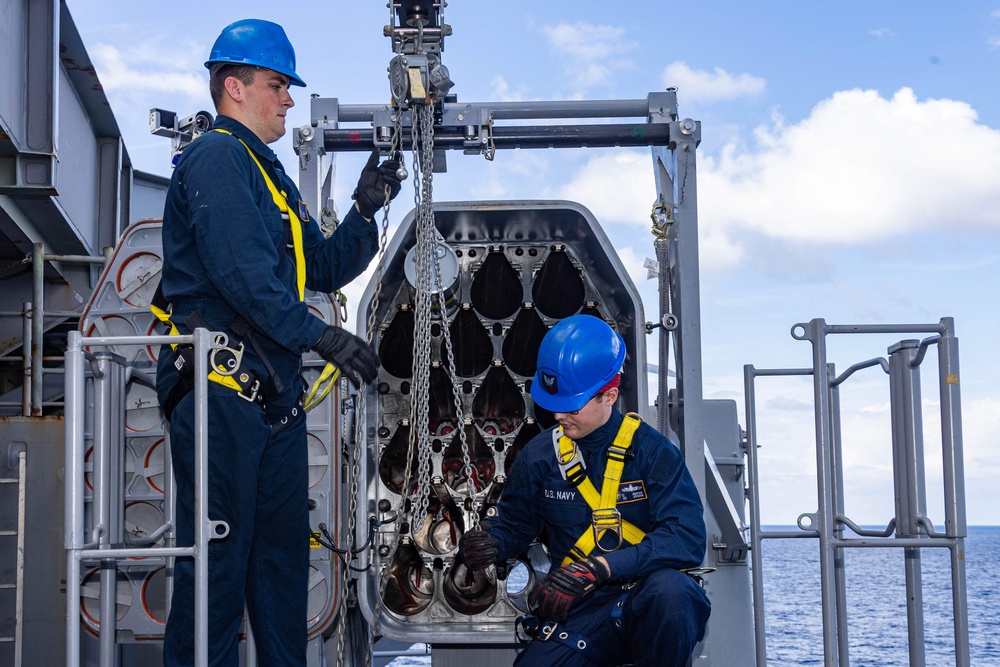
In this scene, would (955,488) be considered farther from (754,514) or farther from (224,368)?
(224,368)

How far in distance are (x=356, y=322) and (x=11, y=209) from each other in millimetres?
5272

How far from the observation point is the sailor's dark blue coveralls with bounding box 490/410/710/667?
10.4ft

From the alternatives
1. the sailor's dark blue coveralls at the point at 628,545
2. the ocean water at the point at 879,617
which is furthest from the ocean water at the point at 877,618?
the sailor's dark blue coveralls at the point at 628,545

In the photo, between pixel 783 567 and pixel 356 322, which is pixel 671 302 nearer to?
pixel 356 322

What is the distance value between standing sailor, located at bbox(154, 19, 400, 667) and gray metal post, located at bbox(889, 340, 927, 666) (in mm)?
2256

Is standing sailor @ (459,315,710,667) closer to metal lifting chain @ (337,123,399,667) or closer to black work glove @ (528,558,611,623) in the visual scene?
black work glove @ (528,558,611,623)

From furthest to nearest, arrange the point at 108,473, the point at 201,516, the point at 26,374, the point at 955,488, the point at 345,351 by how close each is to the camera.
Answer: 1. the point at 26,374
2. the point at 955,488
3. the point at 108,473
4. the point at 345,351
5. the point at 201,516

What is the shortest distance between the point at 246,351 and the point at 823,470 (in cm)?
232

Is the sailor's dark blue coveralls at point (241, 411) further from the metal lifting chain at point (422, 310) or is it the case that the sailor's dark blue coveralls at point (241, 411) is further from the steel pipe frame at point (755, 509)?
the steel pipe frame at point (755, 509)

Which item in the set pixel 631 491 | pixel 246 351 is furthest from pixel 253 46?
pixel 631 491

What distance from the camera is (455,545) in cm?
503

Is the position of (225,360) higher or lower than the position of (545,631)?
higher

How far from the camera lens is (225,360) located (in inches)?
117

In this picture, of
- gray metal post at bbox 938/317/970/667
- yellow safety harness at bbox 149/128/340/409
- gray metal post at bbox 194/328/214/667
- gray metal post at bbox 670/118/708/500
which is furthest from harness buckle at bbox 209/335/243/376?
gray metal post at bbox 938/317/970/667
